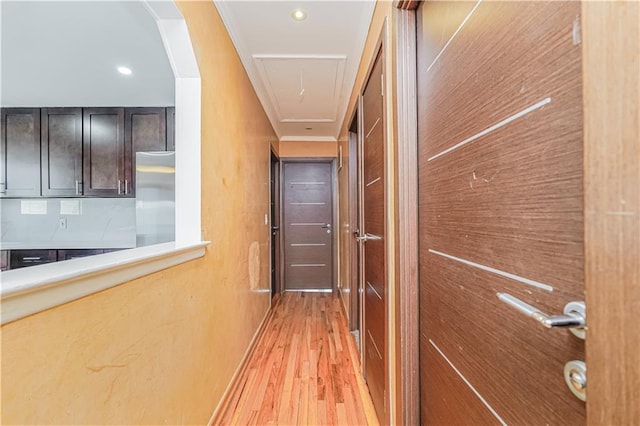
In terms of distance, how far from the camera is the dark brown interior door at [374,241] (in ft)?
4.66

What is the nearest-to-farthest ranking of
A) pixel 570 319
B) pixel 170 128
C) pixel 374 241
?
pixel 570 319, pixel 374 241, pixel 170 128

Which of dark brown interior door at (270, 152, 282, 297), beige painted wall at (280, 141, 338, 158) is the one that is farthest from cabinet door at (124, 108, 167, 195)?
beige painted wall at (280, 141, 338, 158)

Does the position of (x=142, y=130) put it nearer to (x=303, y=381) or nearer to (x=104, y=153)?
(x=104, y=153)

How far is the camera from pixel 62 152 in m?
2.82

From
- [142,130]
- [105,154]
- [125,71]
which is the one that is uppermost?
[125,71]

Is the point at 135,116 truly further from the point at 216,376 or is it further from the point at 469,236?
the point at 469,236

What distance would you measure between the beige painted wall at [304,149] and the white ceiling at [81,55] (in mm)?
1729

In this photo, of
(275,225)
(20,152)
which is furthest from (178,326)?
(20,152)

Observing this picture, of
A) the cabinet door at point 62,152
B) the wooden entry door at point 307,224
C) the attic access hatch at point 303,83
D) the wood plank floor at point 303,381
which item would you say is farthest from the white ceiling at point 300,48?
the wood plank floor at point 303,381

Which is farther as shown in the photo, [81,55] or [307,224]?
[307,224]

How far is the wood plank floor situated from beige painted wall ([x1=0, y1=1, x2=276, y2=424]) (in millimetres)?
209

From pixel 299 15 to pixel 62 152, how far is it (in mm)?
2825

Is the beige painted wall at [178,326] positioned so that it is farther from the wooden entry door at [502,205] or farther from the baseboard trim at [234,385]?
the wooden entry door at [502,205]

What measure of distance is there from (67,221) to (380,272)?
11.3 ft
